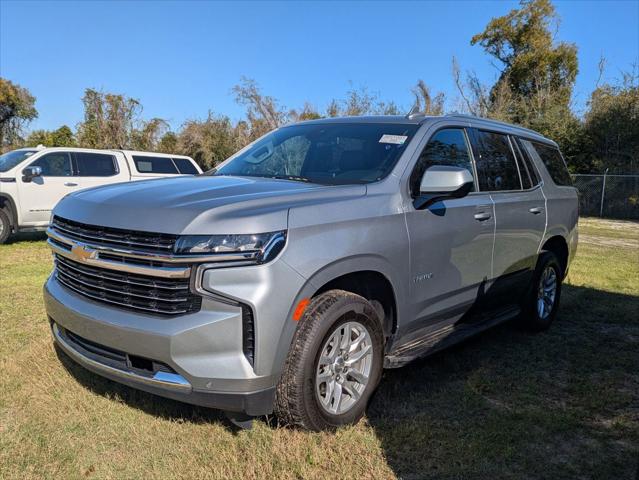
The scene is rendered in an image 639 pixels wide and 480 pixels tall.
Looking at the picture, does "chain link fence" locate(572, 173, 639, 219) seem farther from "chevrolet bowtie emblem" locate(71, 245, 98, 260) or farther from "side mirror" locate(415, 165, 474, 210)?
"chevrolet bowtie emblem" locate(71, 245, 98, 260)

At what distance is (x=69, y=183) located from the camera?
10.8m

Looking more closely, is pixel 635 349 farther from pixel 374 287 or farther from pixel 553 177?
pixel 374 287

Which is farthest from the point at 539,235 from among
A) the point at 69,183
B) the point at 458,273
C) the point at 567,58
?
the point at 567,58

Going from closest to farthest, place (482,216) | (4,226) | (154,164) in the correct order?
(482,216) < (4,226) < (154,164)

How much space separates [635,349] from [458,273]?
2266mm

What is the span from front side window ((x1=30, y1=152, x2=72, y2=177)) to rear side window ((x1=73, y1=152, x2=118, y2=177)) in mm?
186

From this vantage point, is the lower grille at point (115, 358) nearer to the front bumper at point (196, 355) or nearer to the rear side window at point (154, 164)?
the front bumper at point (196, 355)

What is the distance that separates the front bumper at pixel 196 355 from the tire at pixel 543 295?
342cm

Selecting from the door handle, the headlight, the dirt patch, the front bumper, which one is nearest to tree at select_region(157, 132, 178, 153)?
the dirt patch

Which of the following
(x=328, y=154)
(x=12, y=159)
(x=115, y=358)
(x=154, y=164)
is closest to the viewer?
(x=115, y=358)

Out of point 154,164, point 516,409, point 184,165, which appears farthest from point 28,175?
point 516,409

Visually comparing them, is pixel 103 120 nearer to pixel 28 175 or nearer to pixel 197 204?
pixel 28 175

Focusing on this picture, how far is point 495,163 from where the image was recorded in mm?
4691

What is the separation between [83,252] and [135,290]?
0.45 meters
